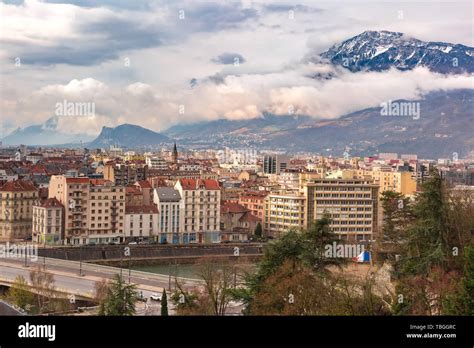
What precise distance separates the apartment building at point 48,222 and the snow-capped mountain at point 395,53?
869cm

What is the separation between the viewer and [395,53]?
77.0 feet

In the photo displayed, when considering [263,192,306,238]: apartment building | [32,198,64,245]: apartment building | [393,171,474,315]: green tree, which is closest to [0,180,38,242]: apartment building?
[32,198,64,245]: apartment building

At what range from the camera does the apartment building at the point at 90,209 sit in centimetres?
1305

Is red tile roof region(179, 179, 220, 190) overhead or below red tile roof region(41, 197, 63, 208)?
overhead

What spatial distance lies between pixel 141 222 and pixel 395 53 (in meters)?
12.8

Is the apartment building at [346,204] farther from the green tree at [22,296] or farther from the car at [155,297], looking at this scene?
the green tree at [22,296]

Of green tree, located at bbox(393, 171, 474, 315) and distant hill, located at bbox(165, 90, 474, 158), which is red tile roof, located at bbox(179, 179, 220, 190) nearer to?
distant hill, located at bbox(165, 90, 474, 158)

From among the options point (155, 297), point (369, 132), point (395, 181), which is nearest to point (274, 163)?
point (369, 132)

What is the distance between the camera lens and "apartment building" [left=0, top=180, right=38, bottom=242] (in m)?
13.1

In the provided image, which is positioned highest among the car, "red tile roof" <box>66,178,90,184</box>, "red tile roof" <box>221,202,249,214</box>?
"red tile roof" <box>66,178,90,184</box>

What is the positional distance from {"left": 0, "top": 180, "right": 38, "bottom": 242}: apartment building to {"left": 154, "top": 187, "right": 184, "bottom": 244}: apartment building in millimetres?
2439

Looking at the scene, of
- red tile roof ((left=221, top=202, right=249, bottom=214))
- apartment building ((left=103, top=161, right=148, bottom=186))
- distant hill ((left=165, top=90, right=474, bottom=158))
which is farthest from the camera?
distant hill ((left=165, top=90, right=474, bottom=158))
